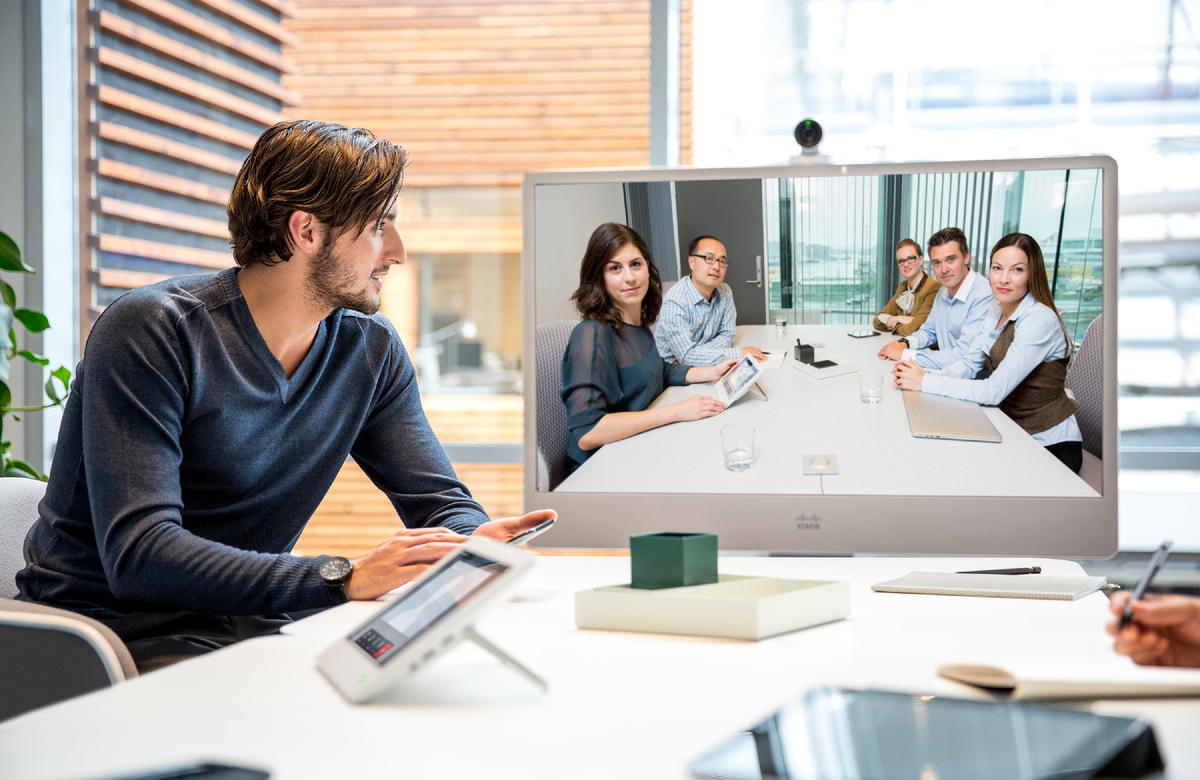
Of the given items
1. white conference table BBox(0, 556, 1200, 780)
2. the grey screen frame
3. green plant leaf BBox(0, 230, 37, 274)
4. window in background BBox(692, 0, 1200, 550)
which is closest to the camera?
white conference table BBox(0, 556, 1200, 780)

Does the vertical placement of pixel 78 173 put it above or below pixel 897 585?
above

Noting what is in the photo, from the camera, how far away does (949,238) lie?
1.65 metres

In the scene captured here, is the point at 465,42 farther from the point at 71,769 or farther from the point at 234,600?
the point at 71,769

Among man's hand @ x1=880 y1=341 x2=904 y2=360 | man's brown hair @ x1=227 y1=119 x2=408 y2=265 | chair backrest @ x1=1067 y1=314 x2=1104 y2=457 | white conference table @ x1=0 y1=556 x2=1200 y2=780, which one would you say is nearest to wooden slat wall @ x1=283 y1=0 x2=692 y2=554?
man's brown hair @ x1=227 y1=119 x2=408 y2=265

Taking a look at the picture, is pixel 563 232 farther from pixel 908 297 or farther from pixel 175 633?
pixel 175 633

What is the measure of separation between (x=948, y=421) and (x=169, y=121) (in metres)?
2.85

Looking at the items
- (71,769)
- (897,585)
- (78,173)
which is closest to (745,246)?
(897,585)

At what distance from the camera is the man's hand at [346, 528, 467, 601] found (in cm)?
138

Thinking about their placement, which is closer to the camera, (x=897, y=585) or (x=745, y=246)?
(x=897, y=585)

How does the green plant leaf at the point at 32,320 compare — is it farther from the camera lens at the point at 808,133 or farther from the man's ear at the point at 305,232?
the camera lens at the point at 808,133

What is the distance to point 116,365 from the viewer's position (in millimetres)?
1443

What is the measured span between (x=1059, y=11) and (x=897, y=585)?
2236 mm

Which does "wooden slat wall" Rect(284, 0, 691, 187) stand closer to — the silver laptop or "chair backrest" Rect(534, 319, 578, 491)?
"chair backrest" Rect(534, 319, 578, 491)

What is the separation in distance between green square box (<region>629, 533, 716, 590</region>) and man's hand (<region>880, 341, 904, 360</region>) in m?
0.57
